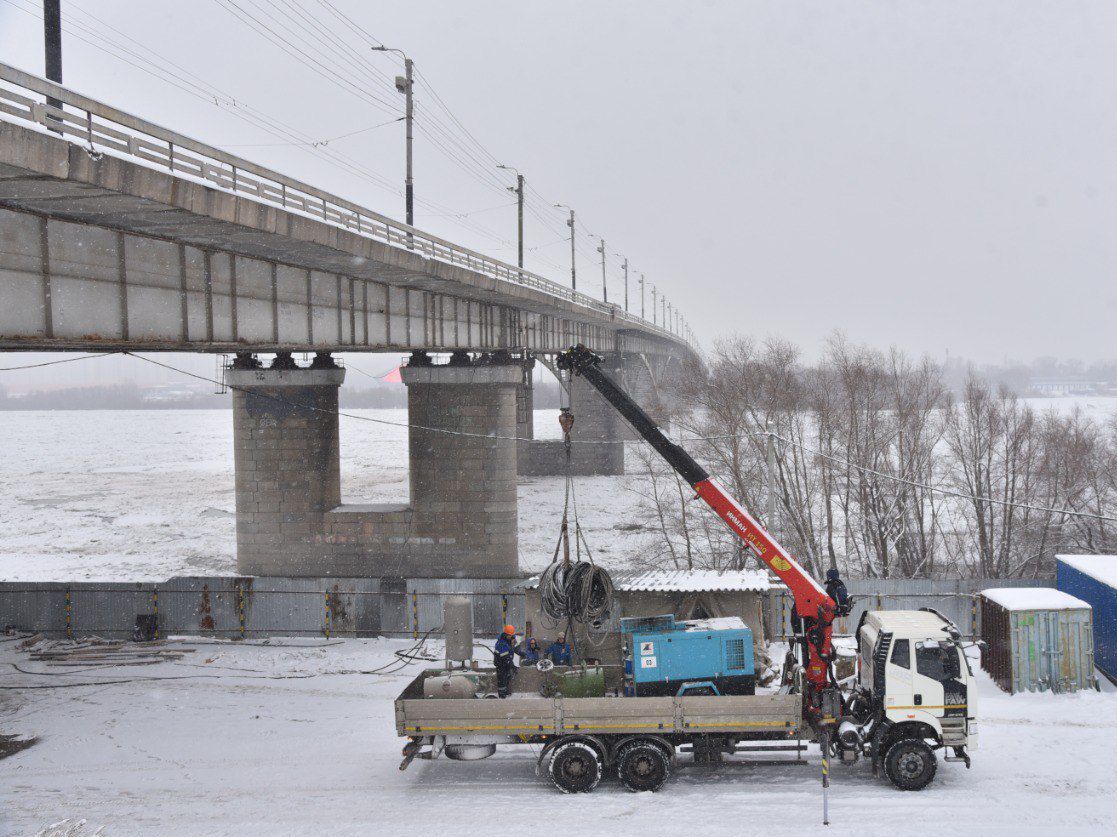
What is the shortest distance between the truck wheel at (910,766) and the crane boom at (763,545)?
3.26ft

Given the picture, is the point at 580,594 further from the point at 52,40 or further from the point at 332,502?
the point at 332,502

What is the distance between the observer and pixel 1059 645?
17547 mm

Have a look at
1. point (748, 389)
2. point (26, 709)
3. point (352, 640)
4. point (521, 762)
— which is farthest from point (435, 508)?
point (521, 762)

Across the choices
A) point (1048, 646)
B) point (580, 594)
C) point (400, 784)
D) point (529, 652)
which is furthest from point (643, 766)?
point (1048, 646)

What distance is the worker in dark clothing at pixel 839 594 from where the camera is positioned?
14734mm

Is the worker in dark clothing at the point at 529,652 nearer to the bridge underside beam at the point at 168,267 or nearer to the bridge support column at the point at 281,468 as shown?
the bridge underside beam at the point at 168,267

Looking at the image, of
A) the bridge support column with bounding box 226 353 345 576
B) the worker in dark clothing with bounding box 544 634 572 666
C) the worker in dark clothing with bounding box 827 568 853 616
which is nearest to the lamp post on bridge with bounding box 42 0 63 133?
the worker in dark clothing with bounding box 544 634 572 666

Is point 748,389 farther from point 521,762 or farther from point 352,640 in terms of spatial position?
point 521,762

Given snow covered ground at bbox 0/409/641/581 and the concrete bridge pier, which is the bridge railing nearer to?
the concrete bridge pier

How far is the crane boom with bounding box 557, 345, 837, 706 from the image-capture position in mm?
14312

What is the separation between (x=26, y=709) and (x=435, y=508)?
17719 mm

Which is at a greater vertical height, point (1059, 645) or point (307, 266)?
point (307, 266)

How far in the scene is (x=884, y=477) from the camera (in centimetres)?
3525

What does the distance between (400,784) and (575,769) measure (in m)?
2.69
